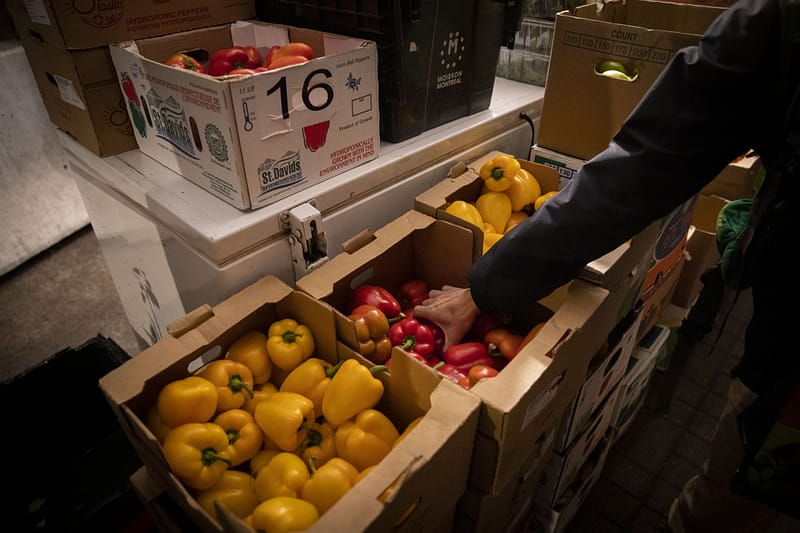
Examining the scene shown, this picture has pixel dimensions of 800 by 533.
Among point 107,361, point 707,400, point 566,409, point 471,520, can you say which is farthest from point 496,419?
point 707,400

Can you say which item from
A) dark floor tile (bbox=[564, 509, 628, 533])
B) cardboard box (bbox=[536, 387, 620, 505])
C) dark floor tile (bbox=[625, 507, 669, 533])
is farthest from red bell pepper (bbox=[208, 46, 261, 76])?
dark floor tile (bbox=[625, 507, 669, 533])

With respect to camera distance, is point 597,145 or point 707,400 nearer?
point 597,145

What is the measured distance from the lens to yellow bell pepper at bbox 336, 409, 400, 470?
104 cm

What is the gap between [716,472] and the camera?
55.0 inches

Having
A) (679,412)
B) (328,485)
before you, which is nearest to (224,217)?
(328,485)

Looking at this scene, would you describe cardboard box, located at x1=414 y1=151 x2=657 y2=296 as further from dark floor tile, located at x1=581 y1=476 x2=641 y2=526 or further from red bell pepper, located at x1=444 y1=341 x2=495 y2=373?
dark floor tile, located at x1=581 y1=476 x2=641 y2=526

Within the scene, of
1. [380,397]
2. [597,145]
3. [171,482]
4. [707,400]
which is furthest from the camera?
[707,400]

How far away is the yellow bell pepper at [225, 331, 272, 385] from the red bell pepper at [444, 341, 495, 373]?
0.44 meters

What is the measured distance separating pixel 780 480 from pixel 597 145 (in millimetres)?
986

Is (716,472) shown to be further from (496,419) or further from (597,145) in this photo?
(597,145)

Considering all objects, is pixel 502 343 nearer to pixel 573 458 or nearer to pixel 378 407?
pixel 378 407

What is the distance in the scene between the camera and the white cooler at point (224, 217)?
1251 mm

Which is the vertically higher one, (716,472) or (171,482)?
(171,482)

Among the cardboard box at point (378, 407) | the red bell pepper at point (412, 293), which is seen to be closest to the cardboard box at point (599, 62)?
the red bell pepper at point (412, 293)
